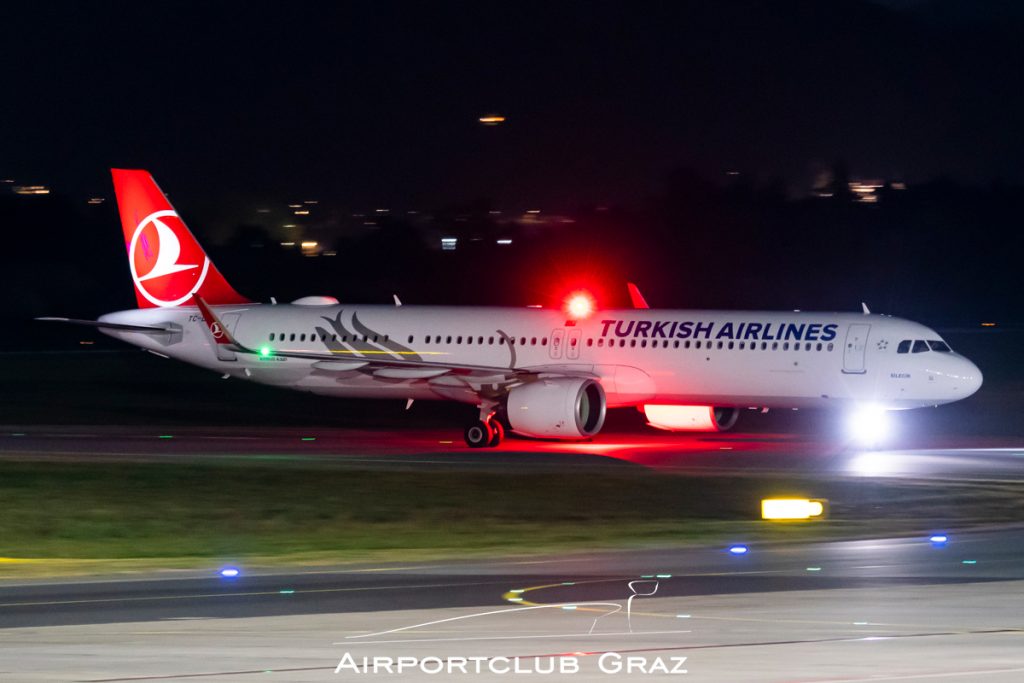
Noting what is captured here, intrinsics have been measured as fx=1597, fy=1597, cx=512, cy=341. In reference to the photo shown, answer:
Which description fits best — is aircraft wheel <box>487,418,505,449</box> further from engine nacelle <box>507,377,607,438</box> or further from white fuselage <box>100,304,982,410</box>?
white fuselage <box>100,304,982,410</box>

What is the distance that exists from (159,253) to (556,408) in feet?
47.1

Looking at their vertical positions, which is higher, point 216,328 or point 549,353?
point 216,328

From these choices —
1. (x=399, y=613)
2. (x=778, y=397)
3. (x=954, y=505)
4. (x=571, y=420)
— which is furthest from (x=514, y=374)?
(x=399, y=613)

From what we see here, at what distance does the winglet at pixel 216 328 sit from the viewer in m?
38.4

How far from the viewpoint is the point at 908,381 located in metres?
34.8

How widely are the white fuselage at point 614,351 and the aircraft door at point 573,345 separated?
0.11 feet

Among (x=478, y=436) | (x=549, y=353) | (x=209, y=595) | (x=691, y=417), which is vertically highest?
(x=549, y=353)

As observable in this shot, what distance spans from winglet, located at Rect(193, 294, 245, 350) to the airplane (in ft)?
0.19

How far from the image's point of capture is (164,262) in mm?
43625

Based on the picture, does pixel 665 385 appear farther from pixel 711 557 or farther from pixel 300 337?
pixel 711 557

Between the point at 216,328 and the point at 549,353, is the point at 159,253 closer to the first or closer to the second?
the point at 216,328

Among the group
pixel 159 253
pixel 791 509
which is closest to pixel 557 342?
pixel 159 253

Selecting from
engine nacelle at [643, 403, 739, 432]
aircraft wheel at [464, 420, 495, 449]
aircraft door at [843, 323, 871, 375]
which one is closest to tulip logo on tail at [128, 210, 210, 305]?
aircraft wheel at [464, 420, 495, 449]

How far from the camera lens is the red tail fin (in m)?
43.4
